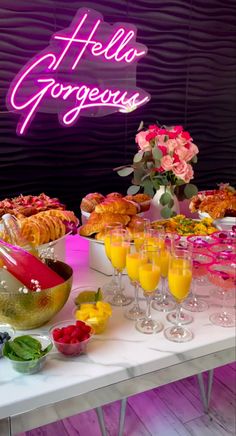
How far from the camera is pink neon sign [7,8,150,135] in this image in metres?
3.67

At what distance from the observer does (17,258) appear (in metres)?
1.26

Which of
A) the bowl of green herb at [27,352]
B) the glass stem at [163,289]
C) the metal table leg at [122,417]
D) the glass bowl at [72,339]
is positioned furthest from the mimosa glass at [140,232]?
the metal table leg at [122,417]

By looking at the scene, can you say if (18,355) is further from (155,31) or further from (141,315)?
(155,31)

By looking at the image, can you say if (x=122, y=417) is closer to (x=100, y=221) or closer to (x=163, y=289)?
(x=163, y=289)

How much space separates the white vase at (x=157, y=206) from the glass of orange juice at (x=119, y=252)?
648mm

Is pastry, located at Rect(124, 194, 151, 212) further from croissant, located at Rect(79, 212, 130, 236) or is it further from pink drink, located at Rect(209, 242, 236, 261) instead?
pink drink, located at Rect(209, 242, 236, 261)

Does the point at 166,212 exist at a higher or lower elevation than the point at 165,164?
lower

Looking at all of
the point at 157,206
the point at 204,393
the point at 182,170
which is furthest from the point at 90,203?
the point at 204,393

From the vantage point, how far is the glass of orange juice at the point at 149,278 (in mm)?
1271

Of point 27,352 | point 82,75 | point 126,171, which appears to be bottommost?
point 27,352

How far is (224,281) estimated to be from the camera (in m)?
1.37

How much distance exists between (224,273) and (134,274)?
11.2 inches

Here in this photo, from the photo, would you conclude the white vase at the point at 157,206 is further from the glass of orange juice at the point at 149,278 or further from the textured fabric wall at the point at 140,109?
the textured fabric wall at the point at 140,109

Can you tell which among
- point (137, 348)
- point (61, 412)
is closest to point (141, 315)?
point (137, 348)
